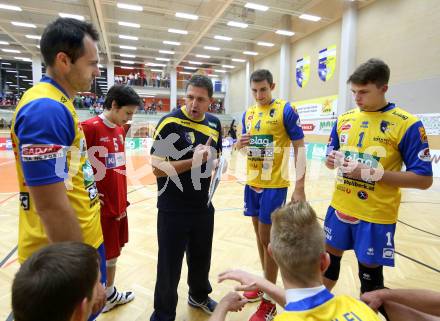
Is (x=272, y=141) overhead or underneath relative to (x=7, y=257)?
overhead

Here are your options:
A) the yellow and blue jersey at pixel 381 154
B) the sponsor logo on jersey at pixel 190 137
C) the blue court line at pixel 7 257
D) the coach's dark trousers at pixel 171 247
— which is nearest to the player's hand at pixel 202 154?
the sponsor logo on jersey at pixel 190 137

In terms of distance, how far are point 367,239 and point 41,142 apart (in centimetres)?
202

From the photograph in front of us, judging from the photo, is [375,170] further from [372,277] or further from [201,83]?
[201,83]

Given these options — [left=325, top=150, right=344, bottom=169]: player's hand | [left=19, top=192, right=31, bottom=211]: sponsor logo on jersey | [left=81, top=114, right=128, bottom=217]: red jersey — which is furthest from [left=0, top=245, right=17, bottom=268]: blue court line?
[left=325, top=150, right=344, bottom=169]: player's hand

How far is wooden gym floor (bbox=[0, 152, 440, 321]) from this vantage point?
269 cm

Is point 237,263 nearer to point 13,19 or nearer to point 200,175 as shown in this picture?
point 200,175

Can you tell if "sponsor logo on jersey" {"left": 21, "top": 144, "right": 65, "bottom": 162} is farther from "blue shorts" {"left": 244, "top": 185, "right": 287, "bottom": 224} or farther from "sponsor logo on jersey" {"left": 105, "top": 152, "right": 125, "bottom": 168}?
"blue shorts" {"left": 244, "top": 185, "right": 287, "bottom": 224}

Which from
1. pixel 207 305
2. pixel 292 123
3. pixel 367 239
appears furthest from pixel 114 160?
pixel 367 239

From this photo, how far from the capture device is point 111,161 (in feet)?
8.00

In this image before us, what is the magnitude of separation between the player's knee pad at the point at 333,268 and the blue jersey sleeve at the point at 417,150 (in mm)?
829

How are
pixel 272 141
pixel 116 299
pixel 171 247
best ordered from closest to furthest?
1. pixel 171 247
2. pixel 116 299
3. pixel 272 141

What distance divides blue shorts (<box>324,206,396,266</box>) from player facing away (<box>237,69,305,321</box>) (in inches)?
19.9

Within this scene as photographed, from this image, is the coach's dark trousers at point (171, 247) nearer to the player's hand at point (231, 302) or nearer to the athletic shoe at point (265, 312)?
the athletic shoe at point (265, 312)

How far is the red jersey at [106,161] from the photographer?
7.83 ft
